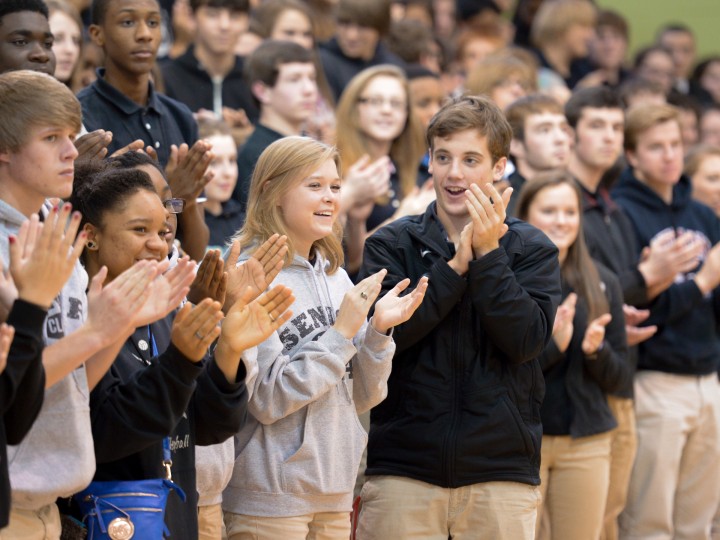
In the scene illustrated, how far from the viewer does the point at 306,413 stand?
3.72m

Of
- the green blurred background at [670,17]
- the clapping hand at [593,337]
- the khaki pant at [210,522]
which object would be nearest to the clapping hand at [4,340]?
the khaki pant at [210,522]

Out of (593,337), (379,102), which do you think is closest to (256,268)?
(593,337)

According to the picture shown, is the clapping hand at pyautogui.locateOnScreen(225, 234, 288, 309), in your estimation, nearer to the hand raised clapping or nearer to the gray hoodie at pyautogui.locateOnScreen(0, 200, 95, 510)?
the hand raised clapping

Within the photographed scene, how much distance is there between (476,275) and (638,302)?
2.16 meters

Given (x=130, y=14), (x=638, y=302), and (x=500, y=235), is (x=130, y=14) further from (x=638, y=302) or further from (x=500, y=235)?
(x=638, y=302)

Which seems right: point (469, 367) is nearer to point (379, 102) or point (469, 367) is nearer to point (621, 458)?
point (621, 458)

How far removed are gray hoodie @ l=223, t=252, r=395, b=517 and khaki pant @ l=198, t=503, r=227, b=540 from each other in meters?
0.05

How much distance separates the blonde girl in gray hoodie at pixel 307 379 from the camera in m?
3.63

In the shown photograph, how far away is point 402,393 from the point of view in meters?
3.95

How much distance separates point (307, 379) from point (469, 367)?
1.90 feet

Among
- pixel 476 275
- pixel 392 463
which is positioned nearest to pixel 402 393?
pixel 392 463

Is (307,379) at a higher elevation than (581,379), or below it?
higher

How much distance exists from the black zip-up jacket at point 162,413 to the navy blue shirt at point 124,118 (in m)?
1.19

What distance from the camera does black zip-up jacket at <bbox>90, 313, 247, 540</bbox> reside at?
9.91 feet
